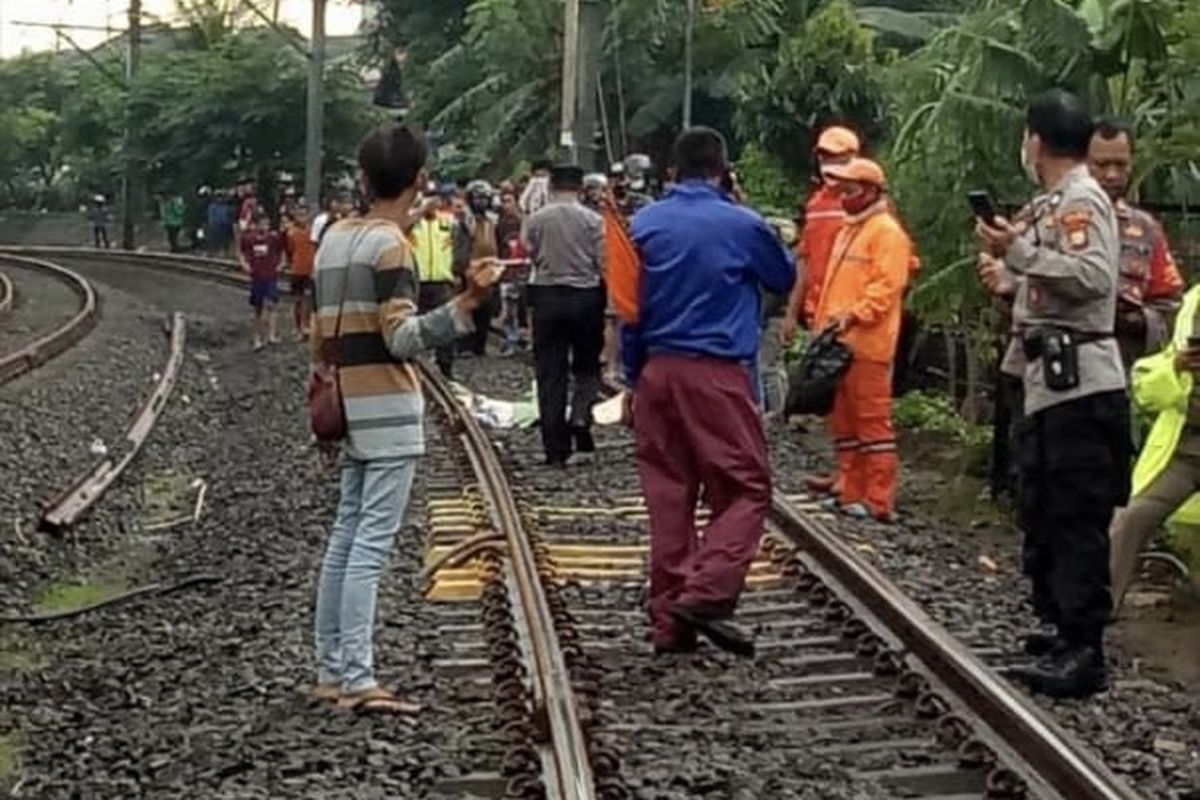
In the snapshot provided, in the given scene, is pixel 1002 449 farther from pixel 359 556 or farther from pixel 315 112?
pixel 315 112

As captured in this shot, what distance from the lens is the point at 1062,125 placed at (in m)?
7.31

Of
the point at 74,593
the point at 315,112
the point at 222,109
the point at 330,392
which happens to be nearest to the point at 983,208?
the point at 330,392

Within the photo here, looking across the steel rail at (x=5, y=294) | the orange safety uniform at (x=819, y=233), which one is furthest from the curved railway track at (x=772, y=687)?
the steel rail at (x=5, y=294)

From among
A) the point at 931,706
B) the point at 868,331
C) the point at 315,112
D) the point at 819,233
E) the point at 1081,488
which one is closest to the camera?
the point at 931,706

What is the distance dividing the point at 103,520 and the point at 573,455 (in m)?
2.95

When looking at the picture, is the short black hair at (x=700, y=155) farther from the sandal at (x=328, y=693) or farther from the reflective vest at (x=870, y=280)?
the reflective vest at (x=870, y=280)

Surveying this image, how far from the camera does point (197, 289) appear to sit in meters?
41.8

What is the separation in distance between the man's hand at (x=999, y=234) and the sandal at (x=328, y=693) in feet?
8.41

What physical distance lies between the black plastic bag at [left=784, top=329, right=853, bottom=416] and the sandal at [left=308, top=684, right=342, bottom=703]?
13.2ft

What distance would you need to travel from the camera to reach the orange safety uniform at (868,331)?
11242 millimetres

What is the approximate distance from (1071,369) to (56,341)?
21.1m

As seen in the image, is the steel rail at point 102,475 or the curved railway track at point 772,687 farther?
the steel rail at point 102,475

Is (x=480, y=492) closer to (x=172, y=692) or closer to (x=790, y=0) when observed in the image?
(x=172, y=692)

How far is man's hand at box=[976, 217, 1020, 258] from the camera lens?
7.29m
